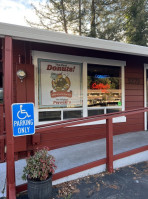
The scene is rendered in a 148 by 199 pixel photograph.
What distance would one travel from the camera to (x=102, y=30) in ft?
32.3

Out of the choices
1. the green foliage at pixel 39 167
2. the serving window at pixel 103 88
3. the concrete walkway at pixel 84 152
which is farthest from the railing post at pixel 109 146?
the serving window at pixel 103 88

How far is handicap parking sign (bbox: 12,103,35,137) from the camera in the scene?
2.06m

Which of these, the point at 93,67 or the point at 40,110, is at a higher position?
the point at 93,67

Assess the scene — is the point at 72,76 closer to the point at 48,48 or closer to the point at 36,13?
the point at 48,48

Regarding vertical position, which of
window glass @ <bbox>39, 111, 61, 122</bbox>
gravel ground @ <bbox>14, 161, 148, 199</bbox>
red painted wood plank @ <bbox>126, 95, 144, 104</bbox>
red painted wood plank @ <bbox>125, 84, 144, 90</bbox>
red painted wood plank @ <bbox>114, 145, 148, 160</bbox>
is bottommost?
gravel ground @ <bbox>14, 161, 148, 199</bbox>

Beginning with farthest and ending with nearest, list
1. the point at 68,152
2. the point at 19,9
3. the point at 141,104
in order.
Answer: the point at 19,9 < the point at 141,104 < the point at 68,152

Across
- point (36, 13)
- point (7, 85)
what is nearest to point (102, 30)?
point (36, 13)

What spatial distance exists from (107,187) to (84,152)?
3.41 feet

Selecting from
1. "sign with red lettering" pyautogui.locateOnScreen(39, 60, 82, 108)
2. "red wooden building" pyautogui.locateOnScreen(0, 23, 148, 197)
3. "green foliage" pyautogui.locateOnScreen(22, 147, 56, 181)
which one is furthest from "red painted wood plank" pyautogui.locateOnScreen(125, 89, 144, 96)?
"green foliage" pyautogui.locateOnScreen(22, 147, 56, 181)

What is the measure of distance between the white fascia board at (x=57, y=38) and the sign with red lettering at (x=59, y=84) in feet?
3.92

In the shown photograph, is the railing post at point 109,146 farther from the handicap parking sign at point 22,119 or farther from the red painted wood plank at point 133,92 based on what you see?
the red painted wood plank at point 133,92

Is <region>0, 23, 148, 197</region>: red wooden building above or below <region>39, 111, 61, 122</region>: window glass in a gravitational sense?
above

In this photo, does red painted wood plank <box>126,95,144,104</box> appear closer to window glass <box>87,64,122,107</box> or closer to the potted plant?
window glass <box>87,64,122,107</box>

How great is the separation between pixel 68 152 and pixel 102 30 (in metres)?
8.41
